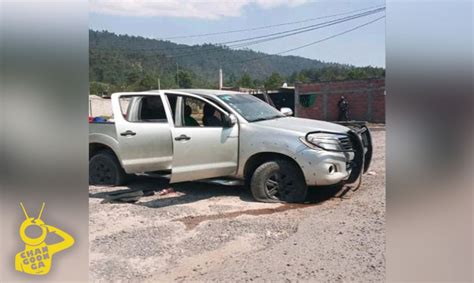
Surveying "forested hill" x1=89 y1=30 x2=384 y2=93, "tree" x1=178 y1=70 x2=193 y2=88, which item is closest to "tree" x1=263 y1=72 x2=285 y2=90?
"forested hill" x1=89 y1=30 x2=384 y2=93

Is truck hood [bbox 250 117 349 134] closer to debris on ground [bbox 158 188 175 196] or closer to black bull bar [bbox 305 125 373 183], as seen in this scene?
black bull bar [bbox 305 125 373 183]

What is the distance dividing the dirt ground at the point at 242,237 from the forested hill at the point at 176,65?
1.06m

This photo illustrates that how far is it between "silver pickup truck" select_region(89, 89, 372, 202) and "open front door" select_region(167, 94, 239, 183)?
1 centimetres

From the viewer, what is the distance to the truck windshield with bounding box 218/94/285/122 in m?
4.82

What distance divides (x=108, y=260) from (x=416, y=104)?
255cm

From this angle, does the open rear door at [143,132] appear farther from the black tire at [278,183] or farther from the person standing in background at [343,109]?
the person standing in background at [343,109]

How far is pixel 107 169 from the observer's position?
5449 mm

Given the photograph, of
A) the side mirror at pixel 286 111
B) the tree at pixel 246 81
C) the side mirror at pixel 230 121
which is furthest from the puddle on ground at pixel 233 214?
the tree at pixel 246 81

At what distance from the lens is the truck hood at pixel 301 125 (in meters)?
4.36

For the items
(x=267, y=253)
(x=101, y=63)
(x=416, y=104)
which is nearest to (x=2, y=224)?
(x=101, y=63)

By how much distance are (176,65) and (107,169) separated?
1939mm

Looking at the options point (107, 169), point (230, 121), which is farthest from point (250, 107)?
point (107, 169)

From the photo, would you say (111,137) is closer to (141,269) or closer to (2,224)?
(141,269)

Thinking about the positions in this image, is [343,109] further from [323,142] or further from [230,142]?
[230,142]
